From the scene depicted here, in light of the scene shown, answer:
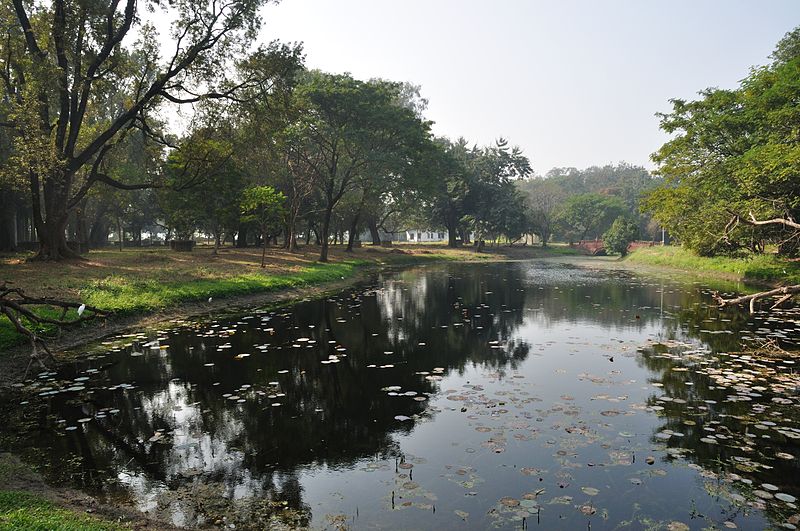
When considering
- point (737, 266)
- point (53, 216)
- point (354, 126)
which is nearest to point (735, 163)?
point (737, 266)

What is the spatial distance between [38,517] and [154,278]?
711 inches

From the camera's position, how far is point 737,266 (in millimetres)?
30781

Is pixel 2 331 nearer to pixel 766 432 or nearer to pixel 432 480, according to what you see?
pixel 432 480

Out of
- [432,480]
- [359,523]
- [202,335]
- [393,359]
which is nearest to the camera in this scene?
[359,523]

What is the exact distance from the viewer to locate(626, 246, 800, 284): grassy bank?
26144mm

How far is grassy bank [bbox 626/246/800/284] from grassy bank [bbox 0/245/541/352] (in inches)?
990

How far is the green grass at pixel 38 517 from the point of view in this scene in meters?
4.30

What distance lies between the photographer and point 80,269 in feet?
72.3

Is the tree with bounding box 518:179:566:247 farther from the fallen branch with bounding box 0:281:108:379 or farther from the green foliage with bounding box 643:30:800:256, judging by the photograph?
→ the fallen branch with bounding box 0:281:108:379

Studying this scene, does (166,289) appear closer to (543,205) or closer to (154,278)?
(154,278)

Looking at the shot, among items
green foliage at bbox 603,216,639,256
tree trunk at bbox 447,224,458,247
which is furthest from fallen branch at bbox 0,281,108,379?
green foliage at bbox 603,216,639,256

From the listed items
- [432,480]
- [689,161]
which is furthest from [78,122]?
[689,161]

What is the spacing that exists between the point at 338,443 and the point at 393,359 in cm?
475

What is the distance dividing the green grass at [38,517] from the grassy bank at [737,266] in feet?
97.2
